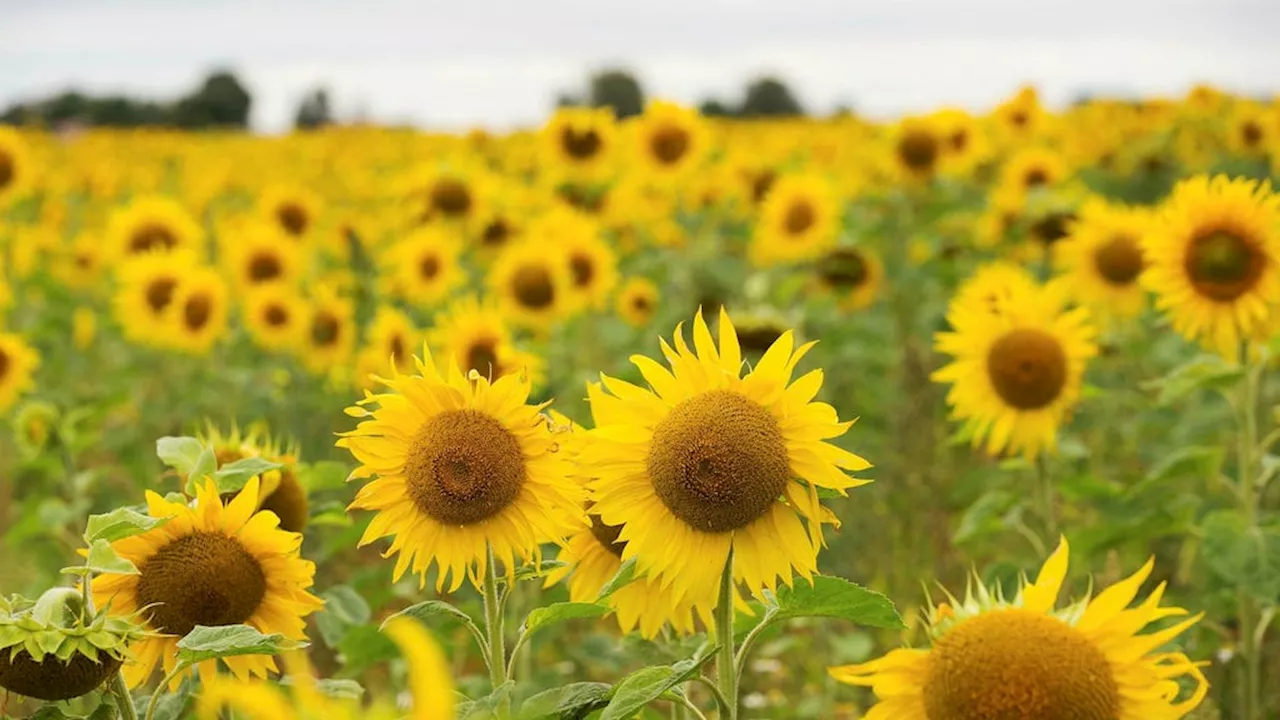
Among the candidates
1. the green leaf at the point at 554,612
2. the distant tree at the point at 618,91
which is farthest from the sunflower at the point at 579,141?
the distant tree at the point at 618,91

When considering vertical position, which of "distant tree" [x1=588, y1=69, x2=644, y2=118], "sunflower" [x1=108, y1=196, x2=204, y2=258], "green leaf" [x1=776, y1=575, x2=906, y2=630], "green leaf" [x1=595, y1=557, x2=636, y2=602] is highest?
"distant tree" [x1=588, y1=69, x2=644, y2=118]

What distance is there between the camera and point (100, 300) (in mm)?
7961

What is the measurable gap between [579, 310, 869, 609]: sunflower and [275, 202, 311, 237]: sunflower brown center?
472cm

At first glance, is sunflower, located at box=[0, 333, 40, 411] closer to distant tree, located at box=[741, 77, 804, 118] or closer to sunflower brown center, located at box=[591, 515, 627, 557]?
sunflower brown center, located at box=[591, 515, 627, 557]

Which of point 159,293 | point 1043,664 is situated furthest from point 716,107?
point 1043,664

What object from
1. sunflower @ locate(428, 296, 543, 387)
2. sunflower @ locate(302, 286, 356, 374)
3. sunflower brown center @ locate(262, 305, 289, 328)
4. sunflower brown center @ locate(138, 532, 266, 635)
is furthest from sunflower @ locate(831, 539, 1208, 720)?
sunflower brown center @ locate(262, 305, 289, 328)

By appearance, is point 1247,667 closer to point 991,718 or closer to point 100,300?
point 991,718

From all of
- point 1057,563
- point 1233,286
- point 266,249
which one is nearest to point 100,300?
point 266,249

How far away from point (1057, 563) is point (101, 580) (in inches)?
44.1

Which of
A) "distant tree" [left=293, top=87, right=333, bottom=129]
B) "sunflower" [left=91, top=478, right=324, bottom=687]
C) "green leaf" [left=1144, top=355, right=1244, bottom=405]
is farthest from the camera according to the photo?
"distant tree" [left=293, top=87, right=333, bottom=129]

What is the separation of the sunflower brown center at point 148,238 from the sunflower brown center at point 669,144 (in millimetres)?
2117

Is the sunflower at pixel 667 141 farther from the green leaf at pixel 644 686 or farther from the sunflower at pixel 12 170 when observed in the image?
the green leaf at pixel 644 686

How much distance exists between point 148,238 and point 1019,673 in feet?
16.5

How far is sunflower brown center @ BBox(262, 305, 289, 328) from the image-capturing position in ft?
16.2
